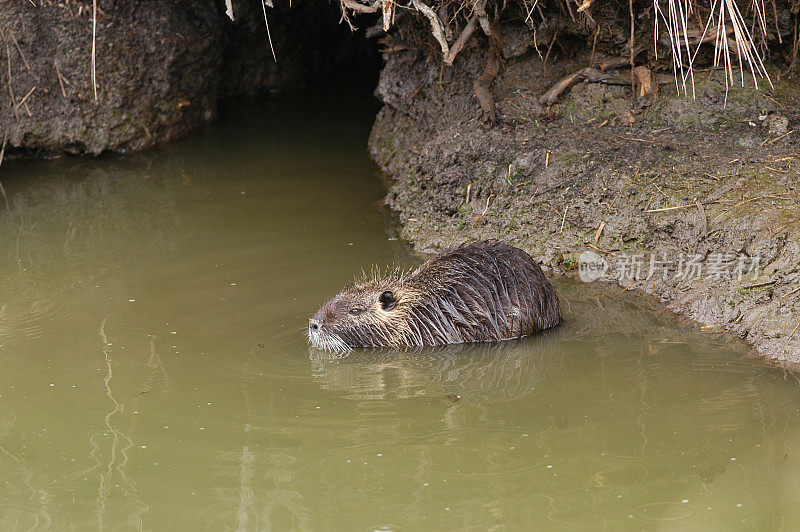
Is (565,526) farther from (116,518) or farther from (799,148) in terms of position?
(799,148)

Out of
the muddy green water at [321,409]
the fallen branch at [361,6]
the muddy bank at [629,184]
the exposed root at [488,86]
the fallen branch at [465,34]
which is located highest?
the fallen branch at [361,6]

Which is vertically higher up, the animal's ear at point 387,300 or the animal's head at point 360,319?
the animal's ear at point 387,300

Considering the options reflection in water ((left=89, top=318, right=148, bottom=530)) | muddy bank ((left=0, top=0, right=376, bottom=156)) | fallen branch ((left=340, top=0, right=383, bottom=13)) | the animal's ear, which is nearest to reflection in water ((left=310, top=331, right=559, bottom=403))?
the animal's ear

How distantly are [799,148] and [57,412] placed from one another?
4.19 meters

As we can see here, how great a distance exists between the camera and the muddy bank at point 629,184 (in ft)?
15.2

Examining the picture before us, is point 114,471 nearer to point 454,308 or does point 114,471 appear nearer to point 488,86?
point 454,308

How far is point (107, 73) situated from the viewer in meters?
7.70

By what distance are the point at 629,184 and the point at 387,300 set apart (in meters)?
1.75

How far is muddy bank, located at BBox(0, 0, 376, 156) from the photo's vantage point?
7.35 metres

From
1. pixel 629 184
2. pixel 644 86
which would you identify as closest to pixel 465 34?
pixel 644 86

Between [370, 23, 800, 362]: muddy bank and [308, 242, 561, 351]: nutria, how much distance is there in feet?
2.81

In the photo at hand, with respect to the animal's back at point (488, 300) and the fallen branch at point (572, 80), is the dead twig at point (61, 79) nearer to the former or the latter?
the fallen branch at point (572, 80)

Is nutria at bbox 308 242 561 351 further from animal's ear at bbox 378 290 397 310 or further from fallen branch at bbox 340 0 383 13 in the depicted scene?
fallen branch at bbox 340 0 383 13

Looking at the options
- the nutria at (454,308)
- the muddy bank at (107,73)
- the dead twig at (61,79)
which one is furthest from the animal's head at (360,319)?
the dead twig at (61,79)
